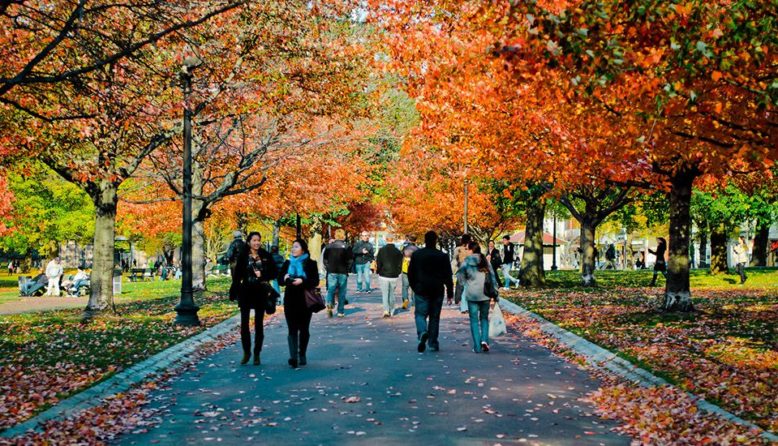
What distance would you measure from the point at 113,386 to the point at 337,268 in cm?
1084

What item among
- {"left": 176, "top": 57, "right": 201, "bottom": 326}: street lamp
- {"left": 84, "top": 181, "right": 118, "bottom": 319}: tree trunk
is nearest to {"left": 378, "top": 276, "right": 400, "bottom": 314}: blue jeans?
{"left": 176, "top": 57, "right": 201, "bottom": 326}: street lamp

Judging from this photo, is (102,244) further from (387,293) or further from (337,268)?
(387,293)

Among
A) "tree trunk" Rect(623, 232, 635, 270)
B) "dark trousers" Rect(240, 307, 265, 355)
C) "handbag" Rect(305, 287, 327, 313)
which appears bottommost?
"dark trousers" Rect(240, 307, 265, 355)

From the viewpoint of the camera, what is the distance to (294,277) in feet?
40.1

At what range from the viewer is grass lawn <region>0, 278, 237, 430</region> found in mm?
9578

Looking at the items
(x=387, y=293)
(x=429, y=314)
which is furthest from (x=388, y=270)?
(x=429, y=314)

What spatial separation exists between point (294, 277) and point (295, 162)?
21.9 meters

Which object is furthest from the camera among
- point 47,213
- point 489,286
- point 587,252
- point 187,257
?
point 47,213

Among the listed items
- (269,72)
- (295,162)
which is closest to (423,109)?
(269,72)

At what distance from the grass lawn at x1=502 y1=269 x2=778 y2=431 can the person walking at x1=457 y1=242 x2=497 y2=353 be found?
1.89 m

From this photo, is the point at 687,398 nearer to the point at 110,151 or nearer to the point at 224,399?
the point at 224,399

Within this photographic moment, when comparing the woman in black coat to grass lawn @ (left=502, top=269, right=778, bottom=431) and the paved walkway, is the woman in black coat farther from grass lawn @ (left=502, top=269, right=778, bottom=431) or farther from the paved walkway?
grass lawn @ (left=502, top=269, right=778, bottom=431)

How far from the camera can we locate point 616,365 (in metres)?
12.0

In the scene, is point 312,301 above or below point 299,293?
below
